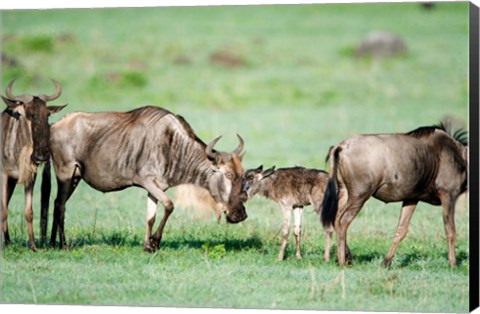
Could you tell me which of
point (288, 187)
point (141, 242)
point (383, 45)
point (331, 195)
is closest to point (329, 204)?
point (331, 195)

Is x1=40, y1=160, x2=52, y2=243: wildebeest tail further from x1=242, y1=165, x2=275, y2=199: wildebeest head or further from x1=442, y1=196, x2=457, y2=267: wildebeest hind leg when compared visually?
x1=442, y1=196, x2=457, y2=267: wildebeest hind leg

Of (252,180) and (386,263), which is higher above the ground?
(252,180)

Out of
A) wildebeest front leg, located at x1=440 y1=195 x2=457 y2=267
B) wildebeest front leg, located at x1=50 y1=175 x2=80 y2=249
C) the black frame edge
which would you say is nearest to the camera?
the black frame edge

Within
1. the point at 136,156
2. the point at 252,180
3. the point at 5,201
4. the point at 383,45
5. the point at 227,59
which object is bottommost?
the point at 5,201

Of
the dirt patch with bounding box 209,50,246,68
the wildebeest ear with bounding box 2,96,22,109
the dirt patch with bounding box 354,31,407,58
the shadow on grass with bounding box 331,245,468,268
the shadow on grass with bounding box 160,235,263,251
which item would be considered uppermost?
the dirt patch with bounding box 354,31,407,58

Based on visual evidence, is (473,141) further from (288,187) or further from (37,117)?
(37,117)

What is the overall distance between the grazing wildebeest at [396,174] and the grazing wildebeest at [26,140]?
316cm

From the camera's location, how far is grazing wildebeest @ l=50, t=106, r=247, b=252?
12.7m

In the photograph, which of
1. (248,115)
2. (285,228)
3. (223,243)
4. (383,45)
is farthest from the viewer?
(383,45)

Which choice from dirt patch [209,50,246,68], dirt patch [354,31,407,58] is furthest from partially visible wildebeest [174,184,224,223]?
dirt patch [354,31,407,58]

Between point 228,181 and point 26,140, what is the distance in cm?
227

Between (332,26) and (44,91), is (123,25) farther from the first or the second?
(44,91)

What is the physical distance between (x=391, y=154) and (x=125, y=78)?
20.0 metres

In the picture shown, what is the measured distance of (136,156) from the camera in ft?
41.8
